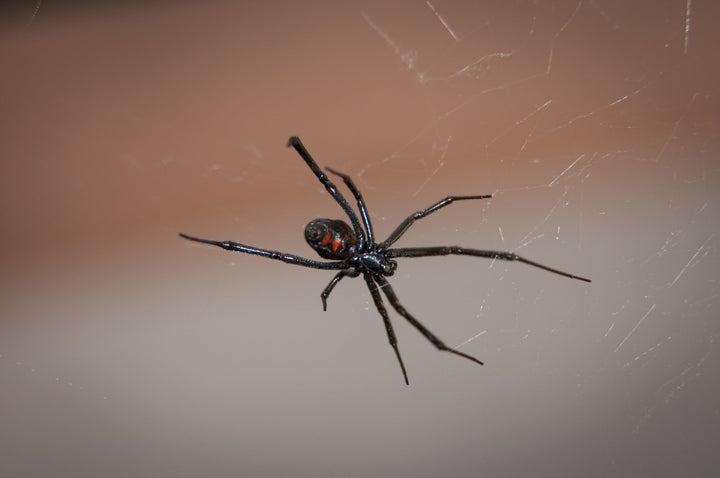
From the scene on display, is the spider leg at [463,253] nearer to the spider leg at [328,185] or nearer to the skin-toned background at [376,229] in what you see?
the spider leg at [328,185]

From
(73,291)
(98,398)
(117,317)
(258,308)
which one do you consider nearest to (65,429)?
(98,398)

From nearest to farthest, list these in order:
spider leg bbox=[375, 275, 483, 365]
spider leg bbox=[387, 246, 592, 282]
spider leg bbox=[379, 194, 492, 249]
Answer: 1. spider leg bbox=[387, 246, 592, 282]
2. spider leg bbox=[375, 275, 483, 365]
3. spider leg bbox=[379, 194, 492, 249]

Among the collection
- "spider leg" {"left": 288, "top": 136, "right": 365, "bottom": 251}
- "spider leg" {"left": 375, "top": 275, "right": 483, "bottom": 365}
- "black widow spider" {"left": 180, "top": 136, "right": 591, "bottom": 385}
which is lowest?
"spider leg" {"left": 375, "top": 275, "right": 483, "bottom": 365}

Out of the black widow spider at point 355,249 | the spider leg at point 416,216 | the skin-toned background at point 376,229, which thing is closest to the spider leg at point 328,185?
the black widow spider at point 355,249

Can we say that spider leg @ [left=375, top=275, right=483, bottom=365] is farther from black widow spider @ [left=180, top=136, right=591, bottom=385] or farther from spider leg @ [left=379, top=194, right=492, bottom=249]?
spider leg @ [left=379, top=194, right=492, bottom=249]

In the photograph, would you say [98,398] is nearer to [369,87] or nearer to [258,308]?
[258,308]

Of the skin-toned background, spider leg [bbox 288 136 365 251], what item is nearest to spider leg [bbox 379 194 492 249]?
spider leg [bbox 288 136 365 251]

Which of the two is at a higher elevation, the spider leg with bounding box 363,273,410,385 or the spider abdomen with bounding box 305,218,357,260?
the spider abdomen with bounding box 305,218,357,260
